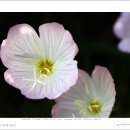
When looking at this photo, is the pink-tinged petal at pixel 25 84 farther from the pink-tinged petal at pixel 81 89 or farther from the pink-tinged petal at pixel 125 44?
the pink-tinged petal at pixel 125 44

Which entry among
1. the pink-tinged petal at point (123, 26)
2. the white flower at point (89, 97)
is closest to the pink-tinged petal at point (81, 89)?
the white flower at point (89, 97)

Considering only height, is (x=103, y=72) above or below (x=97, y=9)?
below

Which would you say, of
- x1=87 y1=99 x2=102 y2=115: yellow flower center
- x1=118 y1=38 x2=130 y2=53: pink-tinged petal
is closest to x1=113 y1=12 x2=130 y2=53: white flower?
x1=118 y1=38 x2=130 y2=53: pink-tinged petal

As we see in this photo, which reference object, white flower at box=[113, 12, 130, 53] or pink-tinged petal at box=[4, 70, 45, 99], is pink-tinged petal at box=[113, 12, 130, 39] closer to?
white flower at box=[113, 12, 130, 53]

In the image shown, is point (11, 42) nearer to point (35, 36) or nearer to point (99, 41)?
point (35, 36)

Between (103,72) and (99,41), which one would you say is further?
(99,41)

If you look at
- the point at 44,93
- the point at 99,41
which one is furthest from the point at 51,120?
the point at 99,41
